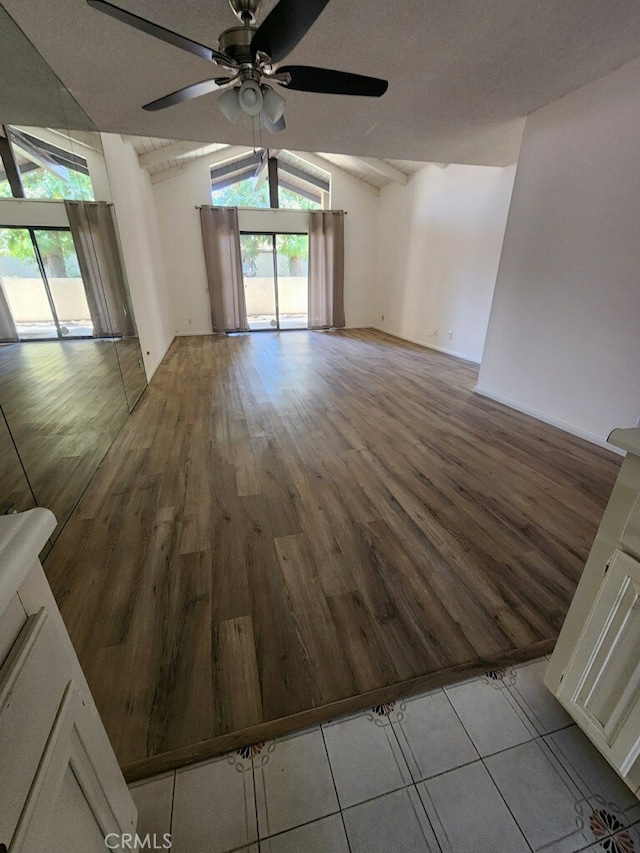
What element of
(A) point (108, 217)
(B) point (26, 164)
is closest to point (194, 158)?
(A) point (108, 217)

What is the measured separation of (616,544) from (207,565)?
1.52m

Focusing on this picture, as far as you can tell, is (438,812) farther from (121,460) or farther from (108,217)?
(108,217)

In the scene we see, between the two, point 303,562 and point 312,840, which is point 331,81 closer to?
point 303,562

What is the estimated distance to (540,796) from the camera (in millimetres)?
938

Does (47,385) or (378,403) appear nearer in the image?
(47,385)

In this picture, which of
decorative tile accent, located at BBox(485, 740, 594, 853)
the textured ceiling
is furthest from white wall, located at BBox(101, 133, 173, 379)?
decorative tile accent, located at BBox(485, 740, 594, 853)

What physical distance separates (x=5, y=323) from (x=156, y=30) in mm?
1474

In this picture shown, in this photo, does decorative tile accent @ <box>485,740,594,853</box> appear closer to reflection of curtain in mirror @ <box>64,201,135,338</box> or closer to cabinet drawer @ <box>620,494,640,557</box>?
cabinet drawer @ <box>620,494,640,557</box>

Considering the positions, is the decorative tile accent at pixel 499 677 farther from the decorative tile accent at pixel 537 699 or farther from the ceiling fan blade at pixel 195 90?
the ceiling fan blade at pixel 195 90

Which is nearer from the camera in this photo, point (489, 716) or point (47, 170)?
point (489, 716)

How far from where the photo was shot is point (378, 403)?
12.2 ft

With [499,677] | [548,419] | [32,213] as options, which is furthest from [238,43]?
[548,419]

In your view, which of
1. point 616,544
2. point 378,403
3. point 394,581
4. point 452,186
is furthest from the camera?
point 452,186

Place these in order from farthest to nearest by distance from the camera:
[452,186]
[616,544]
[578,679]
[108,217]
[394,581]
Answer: [452,186]
[108,217]
[394,581]
[578,679]
[616,544]
